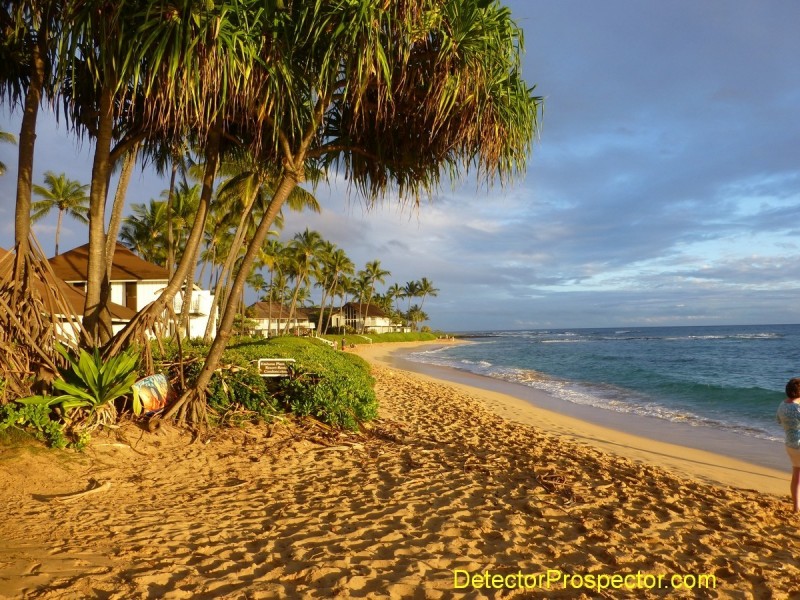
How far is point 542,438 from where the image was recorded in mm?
8469

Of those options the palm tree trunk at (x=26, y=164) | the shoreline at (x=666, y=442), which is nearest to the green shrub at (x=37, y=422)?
the palm tree trunk at (x=26, y=164)

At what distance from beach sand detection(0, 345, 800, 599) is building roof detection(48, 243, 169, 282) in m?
14.7

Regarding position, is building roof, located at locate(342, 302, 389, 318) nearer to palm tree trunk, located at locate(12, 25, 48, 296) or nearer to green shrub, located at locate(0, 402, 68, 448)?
palm tree trunk, located at locate(12, 25, 48, 296)

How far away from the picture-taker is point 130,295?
69.9 feet

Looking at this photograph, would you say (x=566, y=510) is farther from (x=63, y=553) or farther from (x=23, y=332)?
(x=23, y=332)

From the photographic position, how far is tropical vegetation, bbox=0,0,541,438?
16.1 ft

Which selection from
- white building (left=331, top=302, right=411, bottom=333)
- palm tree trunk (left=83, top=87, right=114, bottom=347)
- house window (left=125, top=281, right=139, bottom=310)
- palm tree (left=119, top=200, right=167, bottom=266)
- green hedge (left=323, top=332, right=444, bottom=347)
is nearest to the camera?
palm tree trunk (left=83, top=87, right=114, bottom=347)

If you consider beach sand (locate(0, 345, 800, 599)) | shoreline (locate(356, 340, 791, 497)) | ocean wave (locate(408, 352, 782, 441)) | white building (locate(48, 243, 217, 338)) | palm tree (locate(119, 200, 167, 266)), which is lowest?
ocean wave (locate(408, 352, 782, 441))

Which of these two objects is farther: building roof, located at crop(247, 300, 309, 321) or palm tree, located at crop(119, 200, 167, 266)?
building roof, located at crop(247, 300, 309, 321)

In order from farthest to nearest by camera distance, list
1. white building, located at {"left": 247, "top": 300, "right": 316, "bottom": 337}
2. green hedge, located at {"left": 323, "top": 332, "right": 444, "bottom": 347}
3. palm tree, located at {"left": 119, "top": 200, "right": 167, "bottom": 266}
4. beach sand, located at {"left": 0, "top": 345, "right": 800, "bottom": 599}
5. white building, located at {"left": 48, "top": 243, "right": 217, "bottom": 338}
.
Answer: white building, located at {"left": 247, "top": 300, "right": 316, "bottom": 337} → green hedge, located at {"left": 323, "top": 332, "right": 444, "bottom": 347} → palm tree, located at {"left": 119, "top": 200, "right": 167, "bottom": 266} → white building, located at {"left": 48, "top": 243, "right": 217, "bottom": 338} → beach sand, located at {"left": 0, "top": 345, "right": 800, "bottom": 599}

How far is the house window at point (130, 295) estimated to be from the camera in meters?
21.0

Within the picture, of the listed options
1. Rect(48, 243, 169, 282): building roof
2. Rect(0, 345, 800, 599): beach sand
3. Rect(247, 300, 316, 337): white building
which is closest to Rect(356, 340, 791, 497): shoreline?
Rect(0, 345, 800, 599): beach sand

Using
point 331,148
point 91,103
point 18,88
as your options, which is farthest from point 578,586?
point 18,88

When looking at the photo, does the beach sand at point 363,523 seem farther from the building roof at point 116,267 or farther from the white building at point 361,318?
the white building at point 361,318
